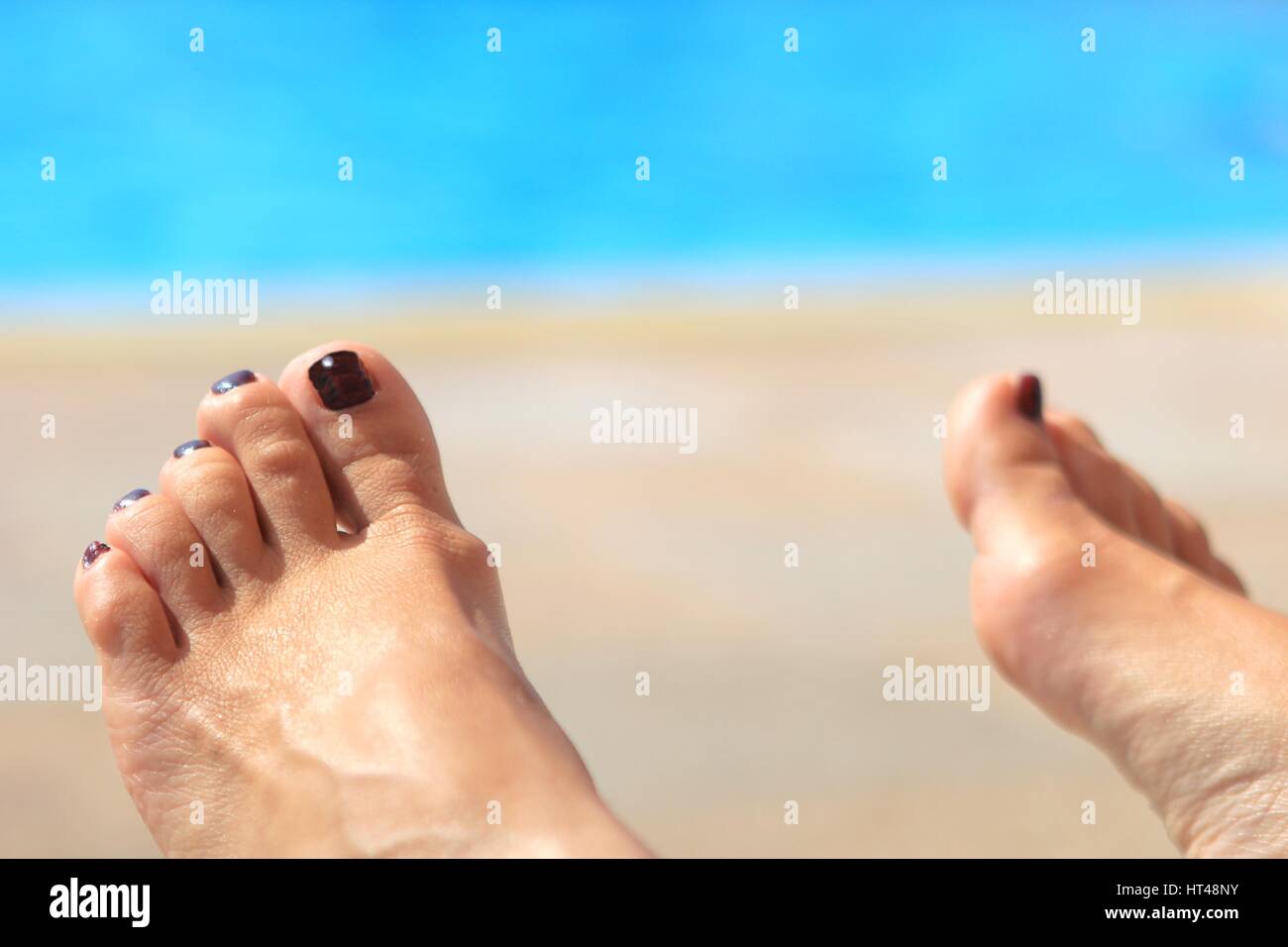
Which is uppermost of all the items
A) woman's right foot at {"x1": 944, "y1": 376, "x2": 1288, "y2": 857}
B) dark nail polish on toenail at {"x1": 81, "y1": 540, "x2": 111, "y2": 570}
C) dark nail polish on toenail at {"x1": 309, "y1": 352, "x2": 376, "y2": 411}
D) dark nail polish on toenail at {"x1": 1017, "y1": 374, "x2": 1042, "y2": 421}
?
dark nail polish on toenail at {"x1": 309, "y1": 352, "x2": 376, "y2": 411}

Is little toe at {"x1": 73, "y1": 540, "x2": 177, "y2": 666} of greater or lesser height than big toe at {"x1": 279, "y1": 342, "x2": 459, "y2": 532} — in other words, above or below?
below

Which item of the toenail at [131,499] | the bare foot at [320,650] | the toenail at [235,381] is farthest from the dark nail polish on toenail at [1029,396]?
the toenail at [131,499]

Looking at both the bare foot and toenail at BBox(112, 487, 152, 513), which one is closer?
the bare foot

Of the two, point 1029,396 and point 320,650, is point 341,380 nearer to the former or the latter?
point 320,650

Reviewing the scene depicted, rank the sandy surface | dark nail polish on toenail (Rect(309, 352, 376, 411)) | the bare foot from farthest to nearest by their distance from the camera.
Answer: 1. the sandy surface
2. dark nail polish on toenail (Rect(309, 352, 376, 411))
3. the bare foot

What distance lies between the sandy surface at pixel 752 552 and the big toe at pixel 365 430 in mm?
572

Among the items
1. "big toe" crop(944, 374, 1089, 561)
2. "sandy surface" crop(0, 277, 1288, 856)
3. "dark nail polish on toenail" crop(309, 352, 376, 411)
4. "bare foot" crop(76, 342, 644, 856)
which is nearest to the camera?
"bare foot" crop(76, 342, 644, 856)

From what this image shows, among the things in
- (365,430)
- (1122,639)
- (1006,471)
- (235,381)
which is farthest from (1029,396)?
(235,381)

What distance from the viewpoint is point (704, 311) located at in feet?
27.1

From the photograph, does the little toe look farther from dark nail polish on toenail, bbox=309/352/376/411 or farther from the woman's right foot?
the woman's right foot

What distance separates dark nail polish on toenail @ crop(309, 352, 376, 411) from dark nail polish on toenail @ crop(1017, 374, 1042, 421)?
83 centimetres

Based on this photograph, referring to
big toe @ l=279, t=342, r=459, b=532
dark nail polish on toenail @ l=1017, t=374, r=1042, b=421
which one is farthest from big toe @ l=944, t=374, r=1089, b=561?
big toe @ l=279, t=342, r=459, b=532

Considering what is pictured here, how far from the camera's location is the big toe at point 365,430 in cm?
150

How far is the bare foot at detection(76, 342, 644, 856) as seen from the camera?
1128mm
